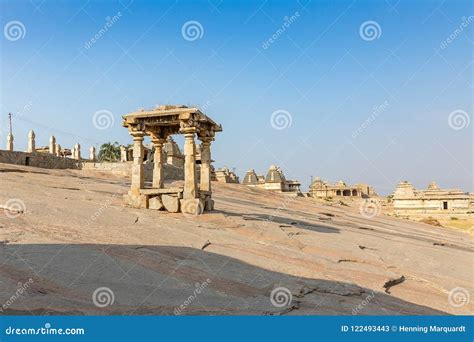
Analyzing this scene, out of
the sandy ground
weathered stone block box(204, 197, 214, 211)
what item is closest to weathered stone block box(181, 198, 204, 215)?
the sandy ground

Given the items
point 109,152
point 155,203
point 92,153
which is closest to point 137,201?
point 155,203

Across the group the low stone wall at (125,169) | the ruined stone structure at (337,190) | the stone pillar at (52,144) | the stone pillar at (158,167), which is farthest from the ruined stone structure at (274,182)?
the stone pillar at (158,167)

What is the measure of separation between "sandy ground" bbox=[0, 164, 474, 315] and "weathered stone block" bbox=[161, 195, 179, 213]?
53cm

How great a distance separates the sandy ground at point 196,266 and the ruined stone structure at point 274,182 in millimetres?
37400

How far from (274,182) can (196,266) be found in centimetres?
4410

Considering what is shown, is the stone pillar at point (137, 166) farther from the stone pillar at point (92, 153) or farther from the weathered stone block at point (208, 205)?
the stone pillar at point (92, 153)

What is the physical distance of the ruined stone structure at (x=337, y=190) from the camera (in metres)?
69.5

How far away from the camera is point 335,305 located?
739 cm

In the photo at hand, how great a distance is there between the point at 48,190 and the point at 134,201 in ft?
11.8

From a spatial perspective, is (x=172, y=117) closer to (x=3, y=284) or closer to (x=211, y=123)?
(x=211, y=123)

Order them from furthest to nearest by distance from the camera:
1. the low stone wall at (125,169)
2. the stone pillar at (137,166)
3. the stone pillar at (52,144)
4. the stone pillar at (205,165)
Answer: the stone pillar at (52,144), the low stone wall at (125,169), the stone pillar at (205,165), the stone pillar at (137,166)

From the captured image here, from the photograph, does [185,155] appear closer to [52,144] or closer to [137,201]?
[137,201]

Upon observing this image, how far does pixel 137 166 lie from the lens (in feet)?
51.2

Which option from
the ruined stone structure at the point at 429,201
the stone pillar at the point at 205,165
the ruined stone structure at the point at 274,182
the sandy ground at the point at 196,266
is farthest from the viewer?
the ruined stone structure at the point at 274,182
